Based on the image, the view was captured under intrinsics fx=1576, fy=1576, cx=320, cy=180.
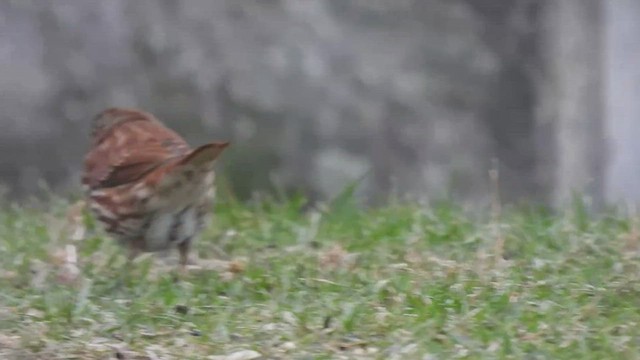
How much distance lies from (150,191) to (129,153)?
292 mm

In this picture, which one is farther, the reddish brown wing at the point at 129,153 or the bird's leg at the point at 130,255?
the reddish brown wing at the point at 129,153

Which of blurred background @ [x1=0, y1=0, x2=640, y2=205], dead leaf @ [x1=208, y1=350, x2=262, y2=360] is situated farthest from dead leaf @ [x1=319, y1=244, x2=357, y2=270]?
blurred background @ [x1=0, y1=0, x2=640, y2=205]

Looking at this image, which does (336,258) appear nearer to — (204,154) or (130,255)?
(204,154)

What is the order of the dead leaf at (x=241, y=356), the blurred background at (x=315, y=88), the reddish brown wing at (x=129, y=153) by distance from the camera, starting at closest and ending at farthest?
the dead leaf at (x=241, y=356) < the reddish brown wing at (x=129, y=153) < the blurred background at (x=315, y=88)

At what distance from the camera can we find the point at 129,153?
20.0 ft

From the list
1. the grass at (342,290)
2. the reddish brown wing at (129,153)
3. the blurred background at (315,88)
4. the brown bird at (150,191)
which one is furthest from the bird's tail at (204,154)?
the blurred background at (315,88)

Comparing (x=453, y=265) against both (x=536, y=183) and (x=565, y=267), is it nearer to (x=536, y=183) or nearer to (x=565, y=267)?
(x=565, y=267)

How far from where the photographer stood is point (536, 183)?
7.97 metres

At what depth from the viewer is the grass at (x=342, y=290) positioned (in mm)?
4742

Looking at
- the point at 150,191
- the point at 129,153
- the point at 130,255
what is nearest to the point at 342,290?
the point at 150,191

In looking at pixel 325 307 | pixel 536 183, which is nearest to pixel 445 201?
pixel 536 183

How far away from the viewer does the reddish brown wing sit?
5988 millimetres

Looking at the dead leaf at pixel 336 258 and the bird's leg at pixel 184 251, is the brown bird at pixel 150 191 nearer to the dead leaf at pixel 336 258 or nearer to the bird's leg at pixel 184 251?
the bird's leg at pixel 184 251

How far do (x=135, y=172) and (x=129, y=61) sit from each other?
2.26m
